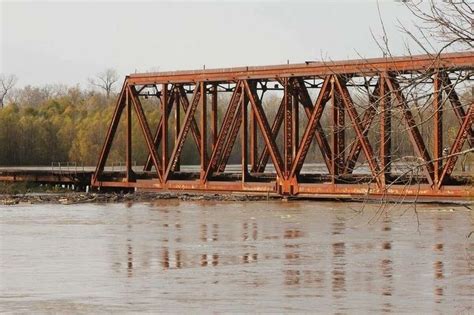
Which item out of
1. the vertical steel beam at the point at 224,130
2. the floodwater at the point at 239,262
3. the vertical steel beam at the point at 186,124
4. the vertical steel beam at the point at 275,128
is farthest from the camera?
the vertical steel beam at the point at 186,124

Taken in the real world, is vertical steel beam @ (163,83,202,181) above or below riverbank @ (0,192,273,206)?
above

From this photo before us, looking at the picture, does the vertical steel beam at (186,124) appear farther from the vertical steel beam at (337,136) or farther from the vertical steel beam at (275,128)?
the vertical steel beam at (337,136)

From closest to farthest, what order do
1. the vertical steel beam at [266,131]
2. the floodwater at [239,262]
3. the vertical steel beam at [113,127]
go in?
the floodwater at [239,262]
the vertical steel beam at [266,131]
the vertical steel beam at [113,127]

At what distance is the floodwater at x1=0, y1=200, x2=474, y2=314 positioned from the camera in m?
19.2

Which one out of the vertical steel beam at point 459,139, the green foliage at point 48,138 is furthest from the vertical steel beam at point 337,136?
the green foliage at point 48,138

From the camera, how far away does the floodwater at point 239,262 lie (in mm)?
19250

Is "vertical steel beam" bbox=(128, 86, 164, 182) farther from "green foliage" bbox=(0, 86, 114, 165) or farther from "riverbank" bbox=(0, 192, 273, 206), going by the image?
"green foliage" bbox=(0, 86, 114, 165)

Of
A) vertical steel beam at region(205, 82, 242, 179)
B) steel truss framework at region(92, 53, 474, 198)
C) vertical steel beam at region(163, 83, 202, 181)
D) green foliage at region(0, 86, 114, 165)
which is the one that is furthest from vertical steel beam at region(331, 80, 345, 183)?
green foliage at region(0, 86, 114, 165)

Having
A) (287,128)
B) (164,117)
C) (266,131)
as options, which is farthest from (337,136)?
(164,117)

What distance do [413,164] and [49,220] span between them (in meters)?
25.5

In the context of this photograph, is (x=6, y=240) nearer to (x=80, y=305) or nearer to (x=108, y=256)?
(x=108, y=256)

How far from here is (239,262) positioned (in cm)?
2534

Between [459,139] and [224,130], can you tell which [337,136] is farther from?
[459,139]

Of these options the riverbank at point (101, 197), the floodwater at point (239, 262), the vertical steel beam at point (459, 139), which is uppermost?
the vertical steel beam at point (459, 139)
